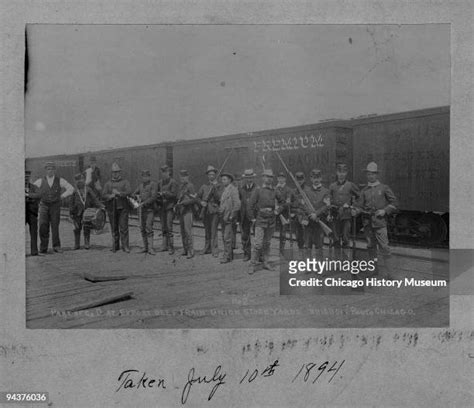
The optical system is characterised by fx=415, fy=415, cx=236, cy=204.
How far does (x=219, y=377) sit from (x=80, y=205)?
1.64 m

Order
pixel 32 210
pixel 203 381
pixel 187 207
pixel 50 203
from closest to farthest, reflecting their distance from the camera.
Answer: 1. pixel 203 381
2. pixel 32 210
3. pixel 50 203
4. pixel 187 207

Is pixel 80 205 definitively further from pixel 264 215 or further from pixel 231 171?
pixel 264 215

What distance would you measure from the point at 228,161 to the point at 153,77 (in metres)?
0.80

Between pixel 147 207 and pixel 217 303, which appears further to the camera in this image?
pixel 147 207

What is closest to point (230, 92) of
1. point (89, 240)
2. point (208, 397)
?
point (89, 240)

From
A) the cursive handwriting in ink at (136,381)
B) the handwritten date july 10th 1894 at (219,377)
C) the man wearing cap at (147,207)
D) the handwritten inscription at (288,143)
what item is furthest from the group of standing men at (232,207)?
the cursive handwriting in ink at (136,381)

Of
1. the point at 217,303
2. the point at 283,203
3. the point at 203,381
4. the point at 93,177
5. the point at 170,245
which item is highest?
the point at 93,177

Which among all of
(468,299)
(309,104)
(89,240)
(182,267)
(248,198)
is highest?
(309,104)

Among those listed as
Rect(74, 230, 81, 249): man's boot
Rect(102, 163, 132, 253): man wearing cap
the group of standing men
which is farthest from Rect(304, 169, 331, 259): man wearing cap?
Rect(74, 230, 81, 249): man's boot

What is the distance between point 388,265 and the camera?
304 cm

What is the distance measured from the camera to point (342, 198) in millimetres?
3168

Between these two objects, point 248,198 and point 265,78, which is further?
point 248,198

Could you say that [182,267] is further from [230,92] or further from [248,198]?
[230,92]

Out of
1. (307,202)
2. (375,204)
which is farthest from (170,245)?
(375,204)
